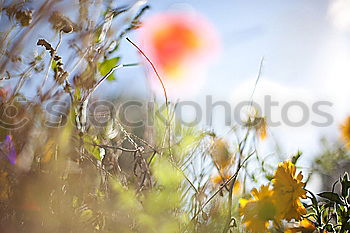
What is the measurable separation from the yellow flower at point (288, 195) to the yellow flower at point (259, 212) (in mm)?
10

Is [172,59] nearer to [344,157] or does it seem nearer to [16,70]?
[16,70]

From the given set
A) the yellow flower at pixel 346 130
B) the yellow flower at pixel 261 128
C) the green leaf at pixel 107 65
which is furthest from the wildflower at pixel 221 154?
the yellow flower at pixel 346 130

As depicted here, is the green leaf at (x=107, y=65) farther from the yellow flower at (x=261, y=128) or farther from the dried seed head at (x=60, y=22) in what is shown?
the yellow flower at (x=261, y=128)

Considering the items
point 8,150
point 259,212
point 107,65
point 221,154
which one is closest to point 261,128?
point 221,154

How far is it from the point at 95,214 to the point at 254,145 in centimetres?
30

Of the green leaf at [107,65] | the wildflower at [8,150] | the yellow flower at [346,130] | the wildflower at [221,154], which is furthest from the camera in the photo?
the yellow flower at [346,130]

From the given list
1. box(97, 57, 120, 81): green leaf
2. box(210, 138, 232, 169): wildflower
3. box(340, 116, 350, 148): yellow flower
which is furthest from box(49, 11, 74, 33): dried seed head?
box(340, 116, 350, 148): yellow flower

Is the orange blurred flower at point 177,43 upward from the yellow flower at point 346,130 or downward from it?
downward

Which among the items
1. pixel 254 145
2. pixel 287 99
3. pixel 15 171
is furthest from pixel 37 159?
pixel 287 99

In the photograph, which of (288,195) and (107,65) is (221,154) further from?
(107,65)

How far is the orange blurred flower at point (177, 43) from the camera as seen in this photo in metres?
0.43

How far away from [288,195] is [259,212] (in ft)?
0.13

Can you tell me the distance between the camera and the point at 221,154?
570mm

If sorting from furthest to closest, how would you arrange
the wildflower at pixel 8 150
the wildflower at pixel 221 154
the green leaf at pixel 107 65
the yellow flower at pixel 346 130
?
the yellow flower at pixel 346 130
the wildflower at pixel 221 154
the green leaf at pixel 107 65
the wildflower at pixel 8 150
